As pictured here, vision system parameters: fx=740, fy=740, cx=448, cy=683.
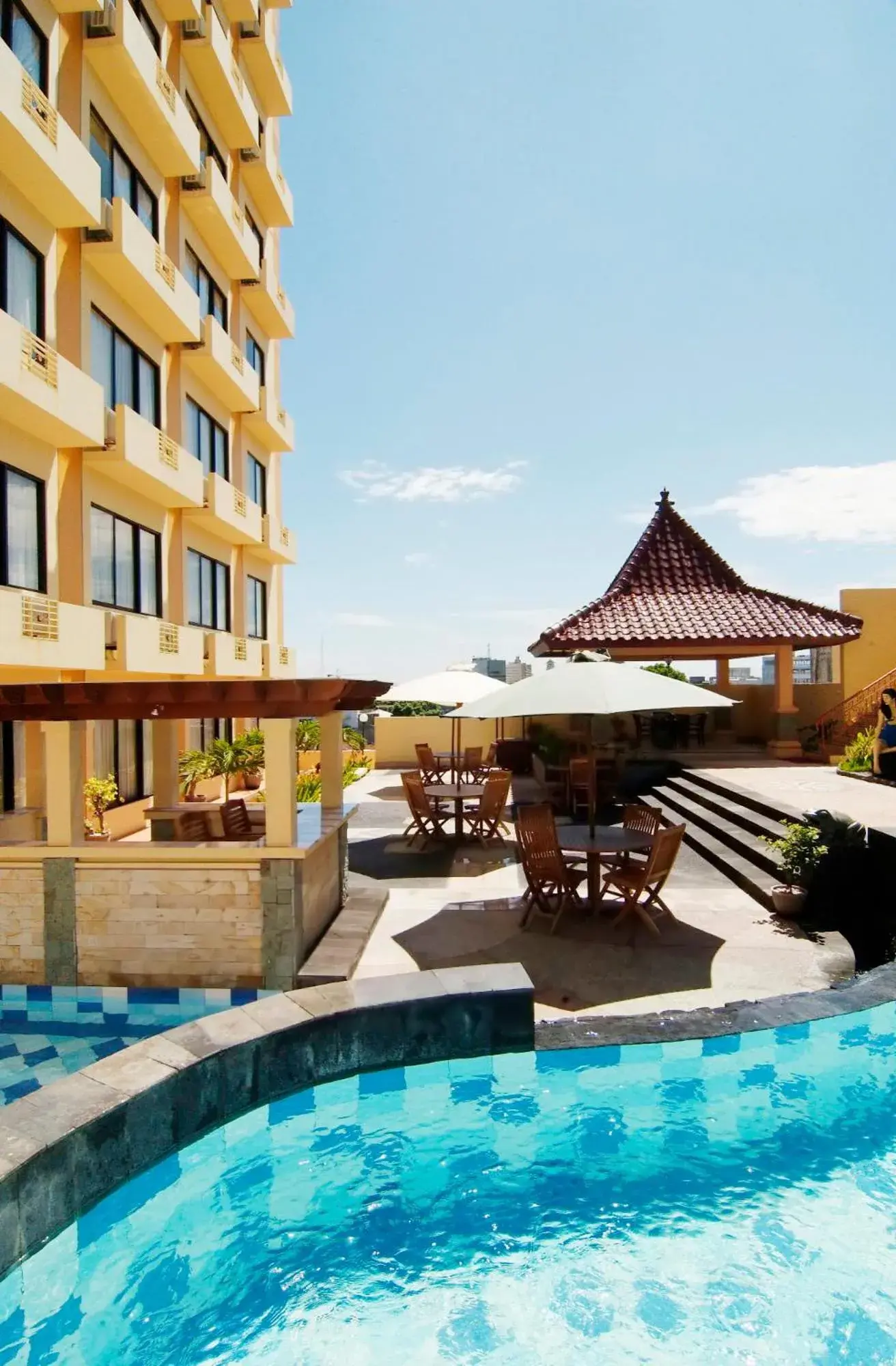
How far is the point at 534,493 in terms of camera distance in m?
28.5

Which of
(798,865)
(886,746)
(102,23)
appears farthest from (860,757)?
(102,23)

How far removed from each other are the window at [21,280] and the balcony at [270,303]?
9.93m

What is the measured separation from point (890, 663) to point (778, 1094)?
21.8 meters

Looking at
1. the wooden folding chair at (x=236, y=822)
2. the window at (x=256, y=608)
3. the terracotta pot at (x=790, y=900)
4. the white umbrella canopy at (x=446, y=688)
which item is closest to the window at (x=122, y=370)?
the window at (x=256, y=608)

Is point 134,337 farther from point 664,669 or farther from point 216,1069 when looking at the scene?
point 664,669

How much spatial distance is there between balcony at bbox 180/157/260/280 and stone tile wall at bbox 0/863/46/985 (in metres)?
15.8

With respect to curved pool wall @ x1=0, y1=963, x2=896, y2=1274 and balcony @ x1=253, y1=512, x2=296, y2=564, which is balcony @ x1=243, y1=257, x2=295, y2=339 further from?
curved pool wall @ x1=0, y1=963, x2=896, y2=1274

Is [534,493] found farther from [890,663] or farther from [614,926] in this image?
[614,926]

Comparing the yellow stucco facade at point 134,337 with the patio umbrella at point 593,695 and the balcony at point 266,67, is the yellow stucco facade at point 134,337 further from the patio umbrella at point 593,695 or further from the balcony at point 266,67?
the patio umbrella at point 593,695

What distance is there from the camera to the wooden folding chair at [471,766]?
15.3 meters

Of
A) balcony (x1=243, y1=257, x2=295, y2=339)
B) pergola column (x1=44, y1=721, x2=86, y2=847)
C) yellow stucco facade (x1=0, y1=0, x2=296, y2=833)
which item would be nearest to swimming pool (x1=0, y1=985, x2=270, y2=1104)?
pergola column (x1=44, y1=721, x2=86, y2=847)

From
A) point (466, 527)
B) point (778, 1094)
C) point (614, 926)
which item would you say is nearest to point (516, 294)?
point (614, 926)

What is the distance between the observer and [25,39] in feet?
37.2

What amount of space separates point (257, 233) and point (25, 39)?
10.9 m
